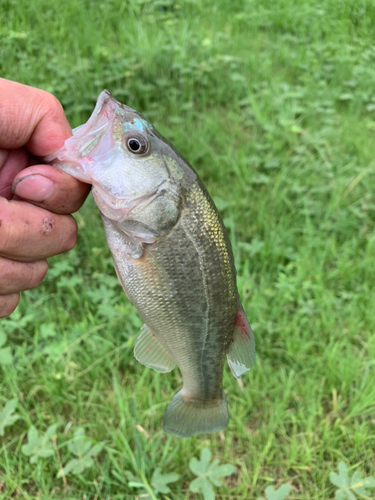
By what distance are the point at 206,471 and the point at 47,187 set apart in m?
1.71

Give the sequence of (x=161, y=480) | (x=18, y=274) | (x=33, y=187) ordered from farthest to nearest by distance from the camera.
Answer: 1. (x=161, y=480)
2. (x=18, y=274)
3. (x=33, y=187)

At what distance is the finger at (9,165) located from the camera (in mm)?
1507

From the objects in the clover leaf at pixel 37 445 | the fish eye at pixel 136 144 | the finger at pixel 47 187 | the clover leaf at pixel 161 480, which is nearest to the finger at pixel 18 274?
the finger at pixel 47 187

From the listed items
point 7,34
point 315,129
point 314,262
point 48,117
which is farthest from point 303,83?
point 48,117

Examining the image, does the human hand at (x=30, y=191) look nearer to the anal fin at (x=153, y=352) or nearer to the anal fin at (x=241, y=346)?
the anal fin at (x=153, y=352)

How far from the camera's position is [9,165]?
1.54m

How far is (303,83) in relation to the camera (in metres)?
4.84

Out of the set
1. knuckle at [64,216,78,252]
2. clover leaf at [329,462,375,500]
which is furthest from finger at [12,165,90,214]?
clover leaf at [329,462,375,500]

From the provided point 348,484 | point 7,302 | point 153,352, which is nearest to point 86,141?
point 7,302

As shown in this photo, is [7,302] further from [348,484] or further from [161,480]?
[348,484]

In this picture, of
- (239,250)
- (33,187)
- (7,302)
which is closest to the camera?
(33,187)

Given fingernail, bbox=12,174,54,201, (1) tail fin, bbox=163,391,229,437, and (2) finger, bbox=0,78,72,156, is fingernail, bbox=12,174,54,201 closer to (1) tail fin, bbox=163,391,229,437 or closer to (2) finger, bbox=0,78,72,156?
(2) finger, bbox=0,78,72,156

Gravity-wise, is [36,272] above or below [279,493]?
above

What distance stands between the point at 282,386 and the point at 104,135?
6.36 feet
